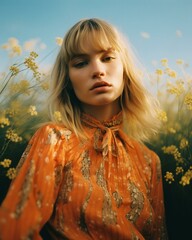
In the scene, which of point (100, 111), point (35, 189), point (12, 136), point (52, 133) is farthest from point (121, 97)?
point (35, 189)

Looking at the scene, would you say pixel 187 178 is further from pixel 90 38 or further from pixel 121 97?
pixel 90 38

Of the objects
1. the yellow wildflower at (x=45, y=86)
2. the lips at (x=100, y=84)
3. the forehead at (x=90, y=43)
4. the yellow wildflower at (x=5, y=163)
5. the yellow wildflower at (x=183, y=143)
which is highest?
the forehead at (x=90, y=43)

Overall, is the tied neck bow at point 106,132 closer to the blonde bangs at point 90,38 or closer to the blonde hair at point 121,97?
the blonde hair at point 121,97

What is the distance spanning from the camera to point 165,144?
86.9 inches

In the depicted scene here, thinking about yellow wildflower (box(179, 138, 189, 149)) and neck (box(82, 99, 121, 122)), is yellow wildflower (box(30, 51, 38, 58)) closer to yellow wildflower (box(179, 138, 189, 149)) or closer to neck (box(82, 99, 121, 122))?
neck (box(82, 99, 121, 122))

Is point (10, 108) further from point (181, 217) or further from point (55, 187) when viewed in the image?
point (181, 217)

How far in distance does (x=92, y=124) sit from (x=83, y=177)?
1.15 feet

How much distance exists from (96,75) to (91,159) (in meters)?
0.44

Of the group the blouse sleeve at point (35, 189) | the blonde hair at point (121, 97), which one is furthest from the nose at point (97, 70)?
the blouse sleeve at point (35, 189)

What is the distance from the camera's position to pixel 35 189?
4.48 ft

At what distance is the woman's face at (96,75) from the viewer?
1.70 meters

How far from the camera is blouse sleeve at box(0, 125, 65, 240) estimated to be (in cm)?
119

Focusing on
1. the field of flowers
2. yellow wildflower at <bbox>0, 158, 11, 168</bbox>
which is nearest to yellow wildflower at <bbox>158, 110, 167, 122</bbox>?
the field of flowers

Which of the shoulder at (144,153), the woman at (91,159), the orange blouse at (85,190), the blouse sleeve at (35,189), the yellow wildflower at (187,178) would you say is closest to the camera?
the blouse sleeve at (35,189)
